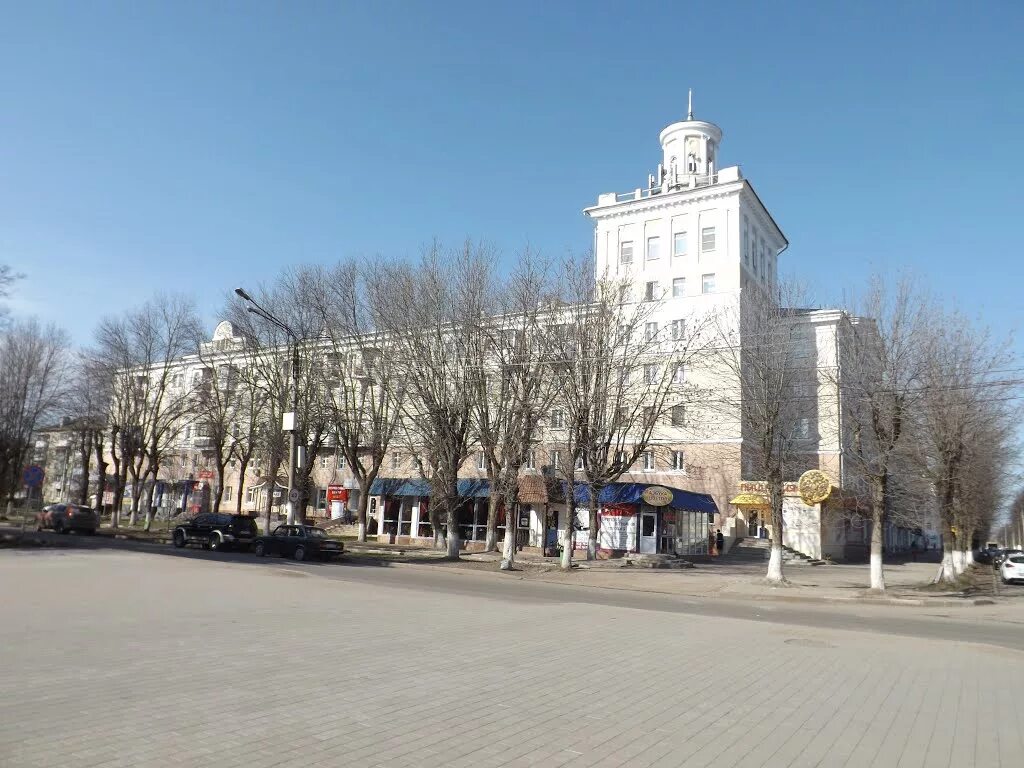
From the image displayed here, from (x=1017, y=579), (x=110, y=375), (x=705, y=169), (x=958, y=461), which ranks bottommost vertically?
(x=1017, y=579)

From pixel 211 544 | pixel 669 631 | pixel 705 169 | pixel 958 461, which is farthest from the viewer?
pixel 705 169

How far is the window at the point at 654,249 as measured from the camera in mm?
52875

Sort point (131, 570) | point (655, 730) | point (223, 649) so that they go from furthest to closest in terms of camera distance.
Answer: point (131, 570), point (223, 649), point (655, 730)

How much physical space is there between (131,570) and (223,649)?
1157 centimetres

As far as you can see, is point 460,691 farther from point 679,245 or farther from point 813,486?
point 679,245

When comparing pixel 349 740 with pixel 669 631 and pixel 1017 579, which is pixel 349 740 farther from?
pixel 1017 579

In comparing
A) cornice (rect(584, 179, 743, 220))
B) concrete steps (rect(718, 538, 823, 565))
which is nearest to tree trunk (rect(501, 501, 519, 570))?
concrete steps (rect(718, 538, 823, 565))

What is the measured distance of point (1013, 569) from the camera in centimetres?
3156

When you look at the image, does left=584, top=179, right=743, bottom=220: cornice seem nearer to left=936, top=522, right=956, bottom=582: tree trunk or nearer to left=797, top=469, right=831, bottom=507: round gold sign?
left=797, top=469, right=831, bottom=507: round gold sign

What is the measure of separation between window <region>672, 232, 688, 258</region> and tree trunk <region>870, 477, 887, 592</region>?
102 ft

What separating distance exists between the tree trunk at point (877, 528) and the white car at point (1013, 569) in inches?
495

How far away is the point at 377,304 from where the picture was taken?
Result: 31438 millimetres

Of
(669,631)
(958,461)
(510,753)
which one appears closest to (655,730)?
(510,753)

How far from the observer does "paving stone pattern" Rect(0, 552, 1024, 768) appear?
18.6ft
